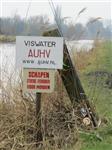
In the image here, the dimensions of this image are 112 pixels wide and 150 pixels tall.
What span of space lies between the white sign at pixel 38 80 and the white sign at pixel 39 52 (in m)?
0.09

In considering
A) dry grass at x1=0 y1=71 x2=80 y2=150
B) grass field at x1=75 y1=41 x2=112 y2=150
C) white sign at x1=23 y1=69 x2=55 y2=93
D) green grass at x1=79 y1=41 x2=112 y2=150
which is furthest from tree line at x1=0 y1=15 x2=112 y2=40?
white sign at x1=23 y1=69 x2=55 y2=93

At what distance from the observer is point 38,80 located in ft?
23.1

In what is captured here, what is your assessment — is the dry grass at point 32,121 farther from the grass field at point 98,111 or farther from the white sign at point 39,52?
the white sign at point 39,52

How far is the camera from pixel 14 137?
7219mm

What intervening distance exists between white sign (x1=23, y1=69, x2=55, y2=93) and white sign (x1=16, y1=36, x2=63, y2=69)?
9cm

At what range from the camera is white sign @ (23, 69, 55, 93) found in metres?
7.02

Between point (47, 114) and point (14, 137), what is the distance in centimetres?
77

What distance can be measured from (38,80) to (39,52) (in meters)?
0.42

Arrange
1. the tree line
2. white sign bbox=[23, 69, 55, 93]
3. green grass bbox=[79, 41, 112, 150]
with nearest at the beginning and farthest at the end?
white sign bbox=[23, 69, 55, 93] → green grass bbox=[79, 41, 112, 150] → the tree line

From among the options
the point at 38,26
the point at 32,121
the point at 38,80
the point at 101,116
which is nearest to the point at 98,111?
the point at 101,116

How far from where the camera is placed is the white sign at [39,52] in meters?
7.03

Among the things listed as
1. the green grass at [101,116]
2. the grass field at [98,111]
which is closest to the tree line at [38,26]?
the grass field at [98,111]

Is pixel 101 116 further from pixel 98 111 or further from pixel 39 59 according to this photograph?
pixel 39 59

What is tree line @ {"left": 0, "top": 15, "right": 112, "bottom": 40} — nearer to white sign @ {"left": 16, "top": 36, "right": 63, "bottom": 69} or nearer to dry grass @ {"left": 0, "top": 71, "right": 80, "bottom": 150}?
dry grass @ {"left": 0, "top": 71, "right": 80, "bottom": 150}
